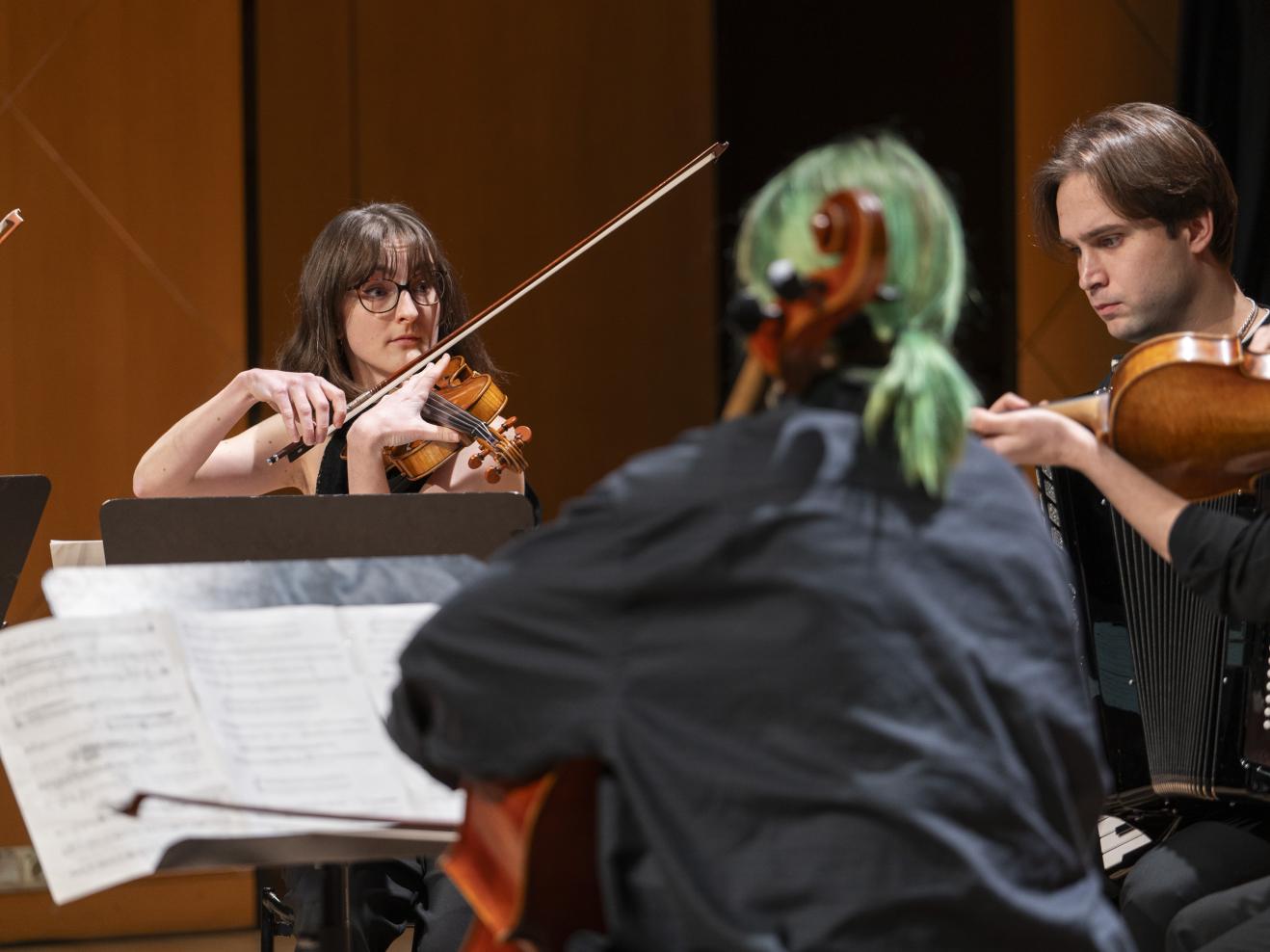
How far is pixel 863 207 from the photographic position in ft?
3.29

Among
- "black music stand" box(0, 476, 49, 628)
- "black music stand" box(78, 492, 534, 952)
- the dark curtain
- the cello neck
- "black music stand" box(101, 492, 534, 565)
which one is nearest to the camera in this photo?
"black music stand" box(78, 492, 534, 952)

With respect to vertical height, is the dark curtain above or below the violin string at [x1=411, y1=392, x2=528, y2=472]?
above

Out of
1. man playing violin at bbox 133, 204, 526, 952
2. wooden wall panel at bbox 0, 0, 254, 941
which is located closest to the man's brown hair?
man playing violin at bbox 133, 204, 526, 952

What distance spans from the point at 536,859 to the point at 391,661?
13.9 inches

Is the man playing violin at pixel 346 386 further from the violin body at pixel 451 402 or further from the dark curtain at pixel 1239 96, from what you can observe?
the dark curtain at pixel 1239 96

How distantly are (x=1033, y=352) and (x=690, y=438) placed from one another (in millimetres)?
2788

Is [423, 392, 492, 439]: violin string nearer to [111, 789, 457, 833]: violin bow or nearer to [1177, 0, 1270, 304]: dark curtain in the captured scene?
[111, 789, 457, 833]: violin bow

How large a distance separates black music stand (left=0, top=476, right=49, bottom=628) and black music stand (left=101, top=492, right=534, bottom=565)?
405 millimetres

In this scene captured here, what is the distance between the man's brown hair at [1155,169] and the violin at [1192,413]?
1.26 ft

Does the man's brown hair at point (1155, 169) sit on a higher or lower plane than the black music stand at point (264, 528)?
higher

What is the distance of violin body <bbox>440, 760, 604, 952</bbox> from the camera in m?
1.04

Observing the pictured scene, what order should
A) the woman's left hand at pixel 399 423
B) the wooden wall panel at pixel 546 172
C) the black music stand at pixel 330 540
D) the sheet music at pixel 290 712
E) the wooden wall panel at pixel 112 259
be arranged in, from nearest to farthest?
the sheet music at pixel 290 712
the black music stand at pixel 330 540
the woman's left hand at pixel 399 423
the wooden wall panel at pixel 112 259
the wooden wall panel at pixel 546 172

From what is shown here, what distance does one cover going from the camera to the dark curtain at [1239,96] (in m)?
3.13

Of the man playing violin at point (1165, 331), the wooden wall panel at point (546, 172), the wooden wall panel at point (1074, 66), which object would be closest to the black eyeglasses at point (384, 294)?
the man playing violin at point (1165, 331)
